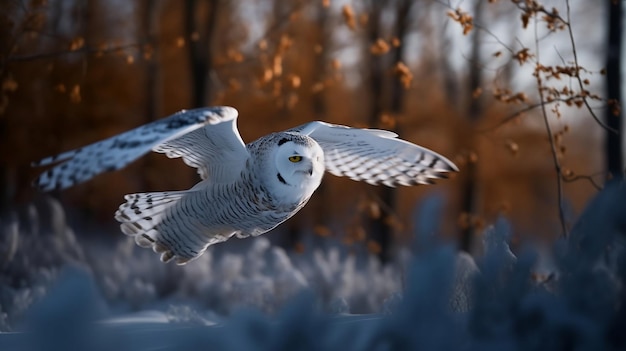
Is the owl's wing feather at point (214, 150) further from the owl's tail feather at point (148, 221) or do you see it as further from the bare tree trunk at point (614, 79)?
the bare tree trunk at point (614, 79)

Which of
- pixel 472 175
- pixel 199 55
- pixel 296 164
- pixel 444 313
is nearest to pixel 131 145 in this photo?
pixel 296 164

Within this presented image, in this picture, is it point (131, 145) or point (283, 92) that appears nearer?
point (131, 145)

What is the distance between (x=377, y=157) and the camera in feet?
16.8

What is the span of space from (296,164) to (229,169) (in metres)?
0.77

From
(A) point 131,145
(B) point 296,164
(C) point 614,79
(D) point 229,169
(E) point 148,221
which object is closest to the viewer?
(A) point 131,145

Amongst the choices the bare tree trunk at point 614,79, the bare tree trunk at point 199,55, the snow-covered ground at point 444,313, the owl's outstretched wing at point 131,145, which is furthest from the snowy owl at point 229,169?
the bare tree trunk at point 199,55

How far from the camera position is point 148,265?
8297 mm

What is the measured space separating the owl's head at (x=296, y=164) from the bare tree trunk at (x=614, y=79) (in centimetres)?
297

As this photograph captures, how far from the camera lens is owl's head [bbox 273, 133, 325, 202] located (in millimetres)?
3762

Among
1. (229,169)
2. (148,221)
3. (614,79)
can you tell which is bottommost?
(148,221)

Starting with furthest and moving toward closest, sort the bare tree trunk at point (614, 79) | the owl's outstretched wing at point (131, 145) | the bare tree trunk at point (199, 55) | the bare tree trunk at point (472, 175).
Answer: the bare tree trunk at point (472, 175) → the bare tree trunk at point (199, 55) → the bare tree trunk at point (614, 79) → the owl's outstretched wing at point (131, 145)

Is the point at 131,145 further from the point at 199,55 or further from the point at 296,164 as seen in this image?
the point at 199,55

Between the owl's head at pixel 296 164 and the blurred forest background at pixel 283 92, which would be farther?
the blurred forest background at pixel 283 92

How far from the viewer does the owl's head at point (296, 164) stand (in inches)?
148
